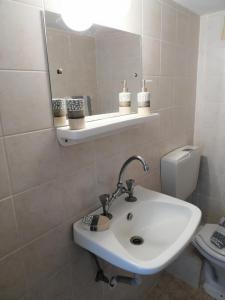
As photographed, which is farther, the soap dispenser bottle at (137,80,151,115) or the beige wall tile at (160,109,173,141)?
the beige wall tile at (160,109,173,141)

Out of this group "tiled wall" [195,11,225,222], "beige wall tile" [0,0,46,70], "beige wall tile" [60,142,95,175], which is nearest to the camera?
"beige wall tile" [0,0,46,70]

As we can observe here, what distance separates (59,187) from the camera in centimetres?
86

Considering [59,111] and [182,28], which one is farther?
[182,28]

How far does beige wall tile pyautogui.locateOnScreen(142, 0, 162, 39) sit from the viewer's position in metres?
1.13

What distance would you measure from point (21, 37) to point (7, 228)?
1.97ft

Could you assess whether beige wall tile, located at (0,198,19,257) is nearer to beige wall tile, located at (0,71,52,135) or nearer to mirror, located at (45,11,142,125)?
beige wall tile, located at (0,71,52,135)

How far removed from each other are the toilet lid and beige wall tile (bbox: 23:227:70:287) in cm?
97

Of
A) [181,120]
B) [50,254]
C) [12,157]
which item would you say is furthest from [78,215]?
[181,120]

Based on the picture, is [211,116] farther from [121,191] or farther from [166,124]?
[121,191]

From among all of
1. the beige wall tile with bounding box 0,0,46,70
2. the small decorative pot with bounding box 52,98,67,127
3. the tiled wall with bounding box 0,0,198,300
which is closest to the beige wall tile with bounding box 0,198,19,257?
the tiled wall with bounding box 0,0,198,300

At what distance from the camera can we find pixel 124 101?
1.09 meters

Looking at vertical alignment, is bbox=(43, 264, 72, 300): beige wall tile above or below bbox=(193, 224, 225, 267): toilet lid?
above

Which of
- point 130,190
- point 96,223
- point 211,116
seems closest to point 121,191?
point 130,190

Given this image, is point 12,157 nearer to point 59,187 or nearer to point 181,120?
point 59,187
